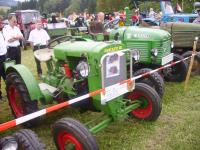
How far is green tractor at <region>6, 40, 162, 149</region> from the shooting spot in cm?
402

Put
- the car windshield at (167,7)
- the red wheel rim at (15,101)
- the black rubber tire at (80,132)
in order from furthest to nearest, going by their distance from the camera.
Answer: the car windshield at (167,7) < the red wheel rim at (15,101) < the black rubber tire at (80,132)

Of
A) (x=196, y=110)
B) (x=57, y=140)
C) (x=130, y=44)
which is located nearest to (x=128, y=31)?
(x=130, y=44)

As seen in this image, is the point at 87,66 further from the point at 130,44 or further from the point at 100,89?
the point at 130,44

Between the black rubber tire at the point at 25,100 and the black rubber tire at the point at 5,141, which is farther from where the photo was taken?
the black rubber tire at the point at 25,100

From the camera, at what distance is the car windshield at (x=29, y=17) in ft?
58.4

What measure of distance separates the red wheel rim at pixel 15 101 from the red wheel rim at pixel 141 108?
1.69m

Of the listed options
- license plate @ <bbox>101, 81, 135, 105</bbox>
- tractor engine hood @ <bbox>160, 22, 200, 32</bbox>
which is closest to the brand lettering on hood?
tractor engine hood @ <bbox>160, 22, 200, 32</bbox>

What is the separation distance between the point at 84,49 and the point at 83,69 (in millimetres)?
281

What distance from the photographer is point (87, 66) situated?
4.18 metres

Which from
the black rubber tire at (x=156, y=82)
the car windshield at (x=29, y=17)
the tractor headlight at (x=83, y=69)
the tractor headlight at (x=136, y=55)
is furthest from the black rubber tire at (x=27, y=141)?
the car windshield at (x=29, y=17)

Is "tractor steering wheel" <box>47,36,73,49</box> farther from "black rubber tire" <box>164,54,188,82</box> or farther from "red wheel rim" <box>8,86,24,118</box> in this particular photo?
"black rubber tire" <box>164,54,188,82</box>

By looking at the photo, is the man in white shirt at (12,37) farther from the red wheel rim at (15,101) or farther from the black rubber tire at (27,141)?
the black rubber tire at (27,141)

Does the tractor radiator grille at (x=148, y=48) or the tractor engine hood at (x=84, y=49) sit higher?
the tractor engine hood at (x=84, y=49)

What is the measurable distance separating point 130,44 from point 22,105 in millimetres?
2786
